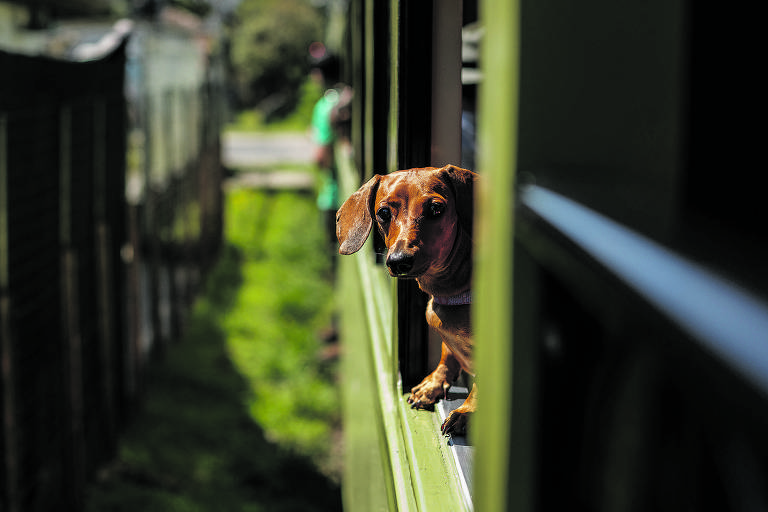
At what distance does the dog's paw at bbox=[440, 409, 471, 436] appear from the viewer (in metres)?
1.34

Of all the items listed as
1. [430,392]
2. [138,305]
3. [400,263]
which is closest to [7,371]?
[138,305]

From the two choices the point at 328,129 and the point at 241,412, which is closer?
the point at 241,412

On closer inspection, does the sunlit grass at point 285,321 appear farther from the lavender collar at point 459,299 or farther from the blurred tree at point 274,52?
the blurred tree at point 274,52

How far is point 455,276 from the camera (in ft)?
4.38

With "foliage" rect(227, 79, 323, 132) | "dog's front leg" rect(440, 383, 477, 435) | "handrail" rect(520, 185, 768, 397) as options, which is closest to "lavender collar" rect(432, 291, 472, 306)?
"dog's front leg" rect(440, 383, 477, 435)

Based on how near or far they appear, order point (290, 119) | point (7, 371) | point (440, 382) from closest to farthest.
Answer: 1. point (440, 382)
2. point (7, 371)
3. point (290, 119)

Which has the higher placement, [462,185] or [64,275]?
[462,185]

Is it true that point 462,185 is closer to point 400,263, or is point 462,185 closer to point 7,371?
point 400,263

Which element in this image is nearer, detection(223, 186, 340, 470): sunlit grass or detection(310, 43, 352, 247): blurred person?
detection(223, 186, 340, 470): sunlit grass

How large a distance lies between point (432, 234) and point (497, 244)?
64 centimetres

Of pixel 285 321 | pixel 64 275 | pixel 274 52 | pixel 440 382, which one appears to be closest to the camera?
pixel 440 382

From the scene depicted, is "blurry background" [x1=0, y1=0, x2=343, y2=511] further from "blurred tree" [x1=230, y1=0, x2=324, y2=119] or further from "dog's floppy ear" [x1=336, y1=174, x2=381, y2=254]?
"blurred tree" [x1=230, y1=0, x2=324, y2=119]

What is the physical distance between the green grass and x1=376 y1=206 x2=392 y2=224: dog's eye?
3.64m

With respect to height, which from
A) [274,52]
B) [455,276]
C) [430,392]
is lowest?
[430,392]
